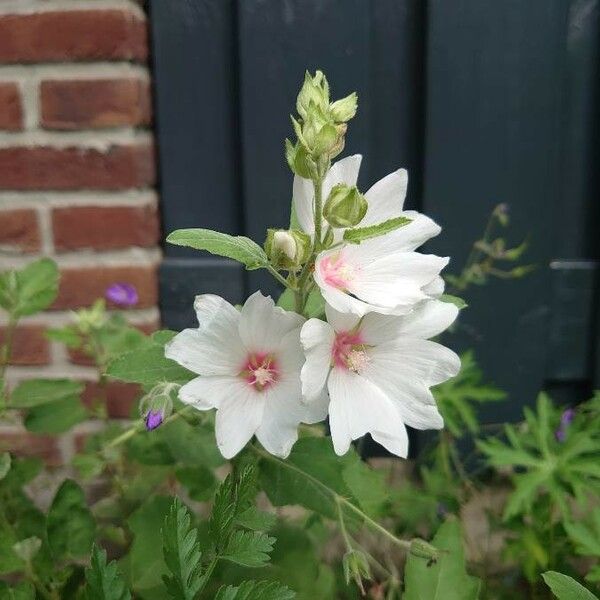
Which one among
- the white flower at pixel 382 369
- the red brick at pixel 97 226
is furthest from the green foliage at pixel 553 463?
the red brick at pixel 97 226

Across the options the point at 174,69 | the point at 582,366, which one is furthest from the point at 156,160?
the point at 582,366

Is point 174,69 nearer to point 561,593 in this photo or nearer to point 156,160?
point 156,160

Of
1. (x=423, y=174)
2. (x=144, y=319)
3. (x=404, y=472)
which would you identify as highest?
(x=423, y=174)

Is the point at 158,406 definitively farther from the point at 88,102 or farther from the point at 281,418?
the point at 88,102

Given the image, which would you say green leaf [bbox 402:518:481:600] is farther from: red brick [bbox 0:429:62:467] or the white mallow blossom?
red brick [bbox 0:429:62:467]

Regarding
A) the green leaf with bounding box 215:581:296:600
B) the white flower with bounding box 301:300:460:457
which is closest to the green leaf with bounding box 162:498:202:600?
the green leaf with bounding box 215:581:296:600
